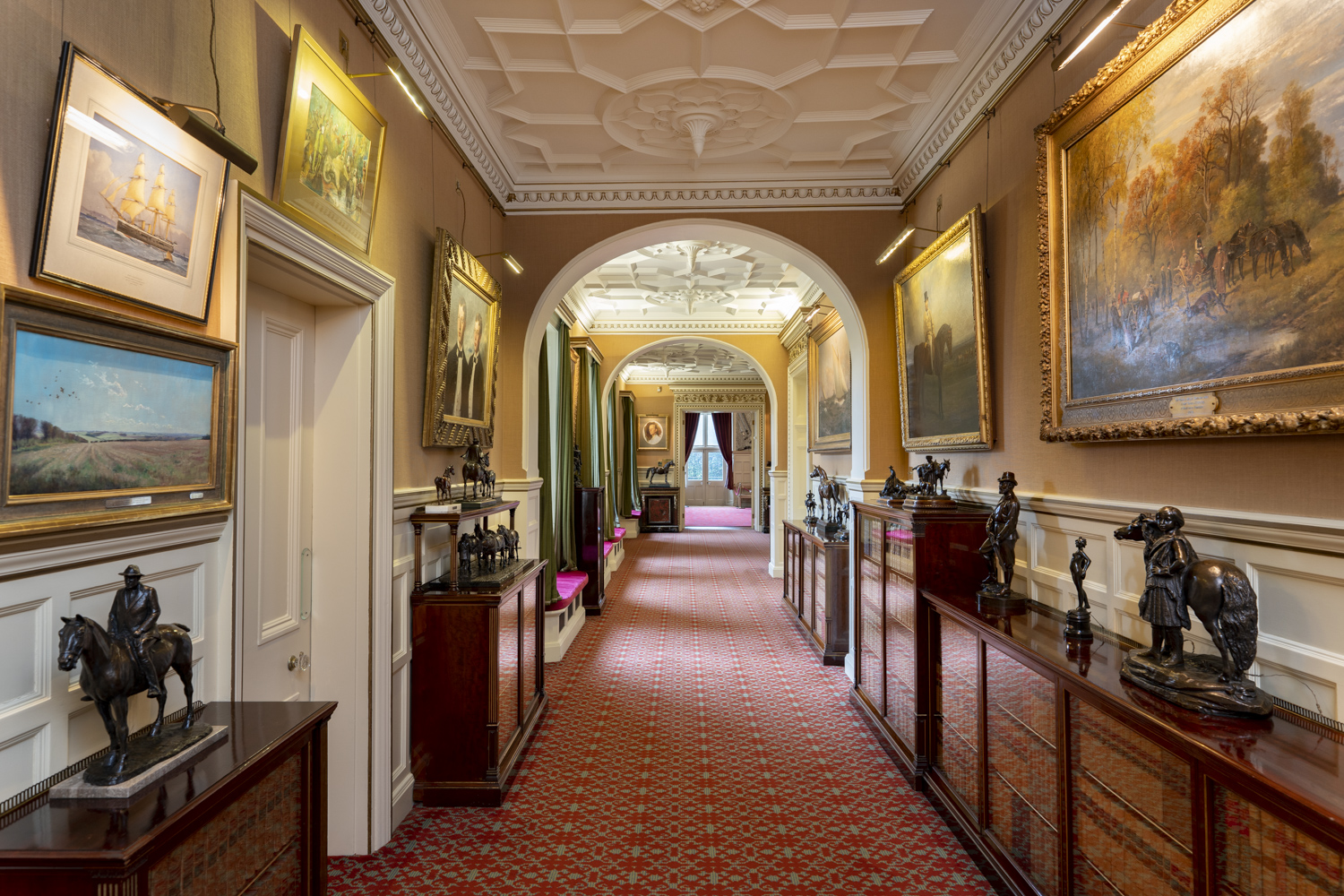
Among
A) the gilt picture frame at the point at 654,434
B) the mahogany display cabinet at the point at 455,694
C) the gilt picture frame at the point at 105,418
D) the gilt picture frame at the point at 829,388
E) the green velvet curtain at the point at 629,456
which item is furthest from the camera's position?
the gilt picture frame at the point at 654,434

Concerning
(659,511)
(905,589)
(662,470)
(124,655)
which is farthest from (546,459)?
(662,470)

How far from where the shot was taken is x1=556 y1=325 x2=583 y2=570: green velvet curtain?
754cm

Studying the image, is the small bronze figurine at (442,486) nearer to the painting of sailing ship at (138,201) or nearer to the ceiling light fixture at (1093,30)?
the painting of sailing ship at (138,201)

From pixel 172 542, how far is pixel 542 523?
16.7ft

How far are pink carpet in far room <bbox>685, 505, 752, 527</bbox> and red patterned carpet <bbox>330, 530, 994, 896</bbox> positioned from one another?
13.8 metres

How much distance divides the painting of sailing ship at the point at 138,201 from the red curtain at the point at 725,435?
67.8 ft

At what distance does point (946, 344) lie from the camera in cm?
404

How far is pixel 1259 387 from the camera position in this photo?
1.88m

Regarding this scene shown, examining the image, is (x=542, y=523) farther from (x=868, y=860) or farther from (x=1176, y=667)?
(x=1176, y=667)

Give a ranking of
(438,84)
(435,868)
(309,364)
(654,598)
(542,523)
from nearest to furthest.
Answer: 1. (435,868)
2. (309,364)
3. (438,84)
4. (542,523)
5. (654,598)

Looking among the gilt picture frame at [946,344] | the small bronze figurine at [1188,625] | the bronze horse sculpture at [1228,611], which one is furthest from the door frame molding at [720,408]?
the bronze horse sculpture at [1228,611]

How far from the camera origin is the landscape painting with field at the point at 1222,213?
1698 millimetres

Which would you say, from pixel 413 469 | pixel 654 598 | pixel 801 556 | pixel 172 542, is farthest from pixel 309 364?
pixel 654 598

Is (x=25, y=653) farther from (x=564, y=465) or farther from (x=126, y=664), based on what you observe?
(x=564, y=465)
